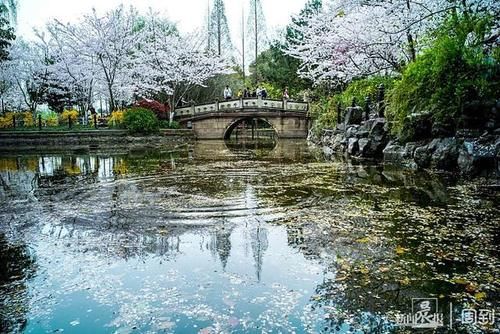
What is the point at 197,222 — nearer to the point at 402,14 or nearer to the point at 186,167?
the point at 186,167

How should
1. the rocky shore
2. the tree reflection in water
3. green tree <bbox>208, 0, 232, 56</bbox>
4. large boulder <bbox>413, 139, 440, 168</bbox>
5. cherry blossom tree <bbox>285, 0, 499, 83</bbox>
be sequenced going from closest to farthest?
the tree reflection in water < the rocky shore < large boulder <bbox>413, 139, 440, 168</bbox> < cherry blossom tree <bbox>285, 0, 499, 83</bbox> < green tree <bbox>208, 0, 232, 56</bbox>

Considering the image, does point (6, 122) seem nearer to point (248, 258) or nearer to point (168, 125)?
point (168, 125)

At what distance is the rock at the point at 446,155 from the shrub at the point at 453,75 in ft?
1.44

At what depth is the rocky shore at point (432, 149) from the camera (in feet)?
25.5

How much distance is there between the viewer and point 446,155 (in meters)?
8.91

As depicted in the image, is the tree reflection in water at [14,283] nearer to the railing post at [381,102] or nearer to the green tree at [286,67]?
→ the railing post at [381,102]

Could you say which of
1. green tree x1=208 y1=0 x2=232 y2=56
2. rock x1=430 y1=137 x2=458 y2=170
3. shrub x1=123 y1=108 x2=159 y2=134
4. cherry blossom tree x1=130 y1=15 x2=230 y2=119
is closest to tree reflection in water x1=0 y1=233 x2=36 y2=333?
rock x1=430 y1=137 x2=458 y2=170

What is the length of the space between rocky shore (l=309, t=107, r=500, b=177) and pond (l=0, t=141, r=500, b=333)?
2.07 ft

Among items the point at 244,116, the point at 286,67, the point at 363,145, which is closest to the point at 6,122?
the point at 244,116

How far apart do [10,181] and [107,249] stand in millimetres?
6792

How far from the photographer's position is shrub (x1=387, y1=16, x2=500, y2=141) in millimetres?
8445

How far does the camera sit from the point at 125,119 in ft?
78.5

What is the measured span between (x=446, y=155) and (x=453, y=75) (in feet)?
6.17

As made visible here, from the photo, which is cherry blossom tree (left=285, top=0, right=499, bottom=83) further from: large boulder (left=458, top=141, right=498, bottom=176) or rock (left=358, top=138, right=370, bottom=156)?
large boulder (left=458, top=141, right=498, bottom=176)
